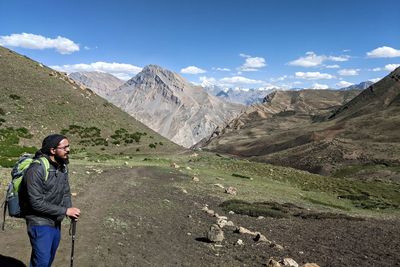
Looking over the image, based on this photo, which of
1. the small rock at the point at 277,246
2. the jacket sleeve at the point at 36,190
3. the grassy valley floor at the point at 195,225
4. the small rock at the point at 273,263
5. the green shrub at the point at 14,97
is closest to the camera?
the jacket sleeve at the point at 36,190

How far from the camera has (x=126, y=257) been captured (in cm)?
1516

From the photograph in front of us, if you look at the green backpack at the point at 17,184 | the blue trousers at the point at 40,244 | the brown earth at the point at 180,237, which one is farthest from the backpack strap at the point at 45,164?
the brown earth at the point at 180,237

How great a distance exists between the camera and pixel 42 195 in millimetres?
9625

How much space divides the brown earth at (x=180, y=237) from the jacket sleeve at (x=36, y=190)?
16.7 feet

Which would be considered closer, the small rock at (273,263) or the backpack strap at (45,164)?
the backpack strap at (45,164)

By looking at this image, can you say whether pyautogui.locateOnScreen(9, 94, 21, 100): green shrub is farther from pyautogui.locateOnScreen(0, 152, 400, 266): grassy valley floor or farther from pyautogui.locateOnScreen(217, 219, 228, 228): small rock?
pyautogui.locateOnScreen(217, 219, 228, 228): small rock

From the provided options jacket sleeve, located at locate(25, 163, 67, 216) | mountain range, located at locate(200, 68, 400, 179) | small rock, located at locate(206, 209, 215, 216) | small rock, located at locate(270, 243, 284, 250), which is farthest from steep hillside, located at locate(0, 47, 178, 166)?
jacket sleeve, located at locate(25, 163, 67, 216)

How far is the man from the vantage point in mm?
9477

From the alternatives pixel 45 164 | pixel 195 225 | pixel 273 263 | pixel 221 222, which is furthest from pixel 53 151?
pixel 221 222

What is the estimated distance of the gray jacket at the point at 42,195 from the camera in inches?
371

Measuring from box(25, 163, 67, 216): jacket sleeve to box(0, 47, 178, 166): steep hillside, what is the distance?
44527mm

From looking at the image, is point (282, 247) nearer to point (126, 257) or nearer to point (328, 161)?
point (126, 257)

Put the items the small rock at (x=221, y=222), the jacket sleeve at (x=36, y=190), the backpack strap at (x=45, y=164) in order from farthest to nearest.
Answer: the small rock at (x=221, y=222)
the backpack strap at (x=45, y=164)
the jacket sleeve at (x=36, y=190)

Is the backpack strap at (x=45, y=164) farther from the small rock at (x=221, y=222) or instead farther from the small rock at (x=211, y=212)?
the small rock at (x=211, y=212)
